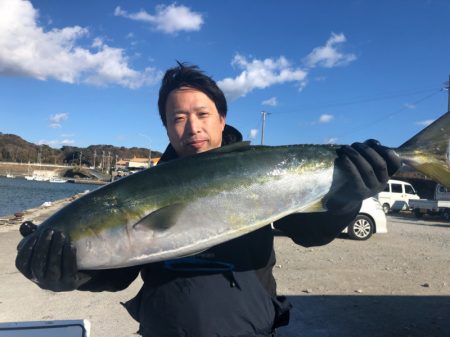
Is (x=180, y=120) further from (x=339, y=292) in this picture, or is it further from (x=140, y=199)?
(x=339, y=292)

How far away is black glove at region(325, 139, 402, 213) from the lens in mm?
2512

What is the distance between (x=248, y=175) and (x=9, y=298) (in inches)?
250

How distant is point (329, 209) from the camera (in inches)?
101

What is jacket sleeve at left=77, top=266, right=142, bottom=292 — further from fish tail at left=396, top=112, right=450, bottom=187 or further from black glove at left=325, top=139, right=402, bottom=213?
fish tail at left=396, top=112, right=450, bottom=187

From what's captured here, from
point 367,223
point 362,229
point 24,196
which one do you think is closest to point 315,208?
point 362,229

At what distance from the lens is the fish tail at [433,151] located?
271cm

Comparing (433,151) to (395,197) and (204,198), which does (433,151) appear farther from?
(395,197)

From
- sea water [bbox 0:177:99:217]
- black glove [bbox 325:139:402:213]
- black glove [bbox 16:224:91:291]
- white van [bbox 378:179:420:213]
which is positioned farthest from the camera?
sea water [bbox 0:177:99:217]

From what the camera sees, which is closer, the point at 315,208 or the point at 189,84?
the point at 315,208

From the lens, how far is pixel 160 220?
2275 millimetres

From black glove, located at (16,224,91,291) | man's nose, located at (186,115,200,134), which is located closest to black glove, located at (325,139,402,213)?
man's nose, located at (186,115,200,134)

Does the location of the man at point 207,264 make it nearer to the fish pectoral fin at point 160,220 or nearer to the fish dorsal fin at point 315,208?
the fish dorsal fin at point 315,208

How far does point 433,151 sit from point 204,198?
1496mm

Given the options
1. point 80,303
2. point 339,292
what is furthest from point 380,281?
A: point 80,303
